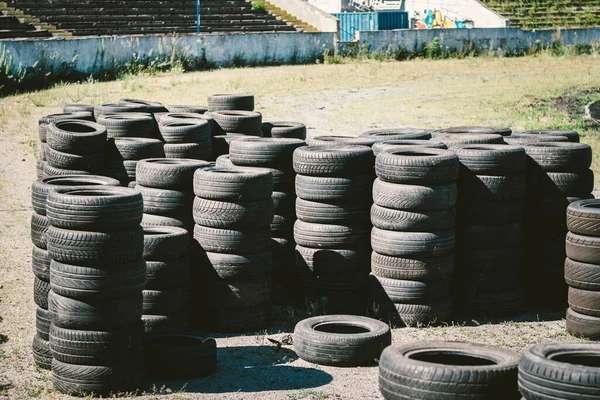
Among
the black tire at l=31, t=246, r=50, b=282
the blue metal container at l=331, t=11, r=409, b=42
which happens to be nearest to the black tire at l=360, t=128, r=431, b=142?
the black tire at l=31, t=246, r=50, b=282

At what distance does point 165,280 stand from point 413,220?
305 centimetres

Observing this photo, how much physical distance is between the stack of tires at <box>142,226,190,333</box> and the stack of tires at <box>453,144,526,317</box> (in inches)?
141

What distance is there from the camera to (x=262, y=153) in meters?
11.7

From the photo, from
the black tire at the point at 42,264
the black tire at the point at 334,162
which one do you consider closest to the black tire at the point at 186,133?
the black tire at the point at 334,162

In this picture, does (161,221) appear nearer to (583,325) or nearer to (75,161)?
(75,161)

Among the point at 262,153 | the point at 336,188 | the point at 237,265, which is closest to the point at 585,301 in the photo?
the point at 336,188

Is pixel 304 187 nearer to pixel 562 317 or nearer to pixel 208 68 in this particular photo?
pixel 562 317

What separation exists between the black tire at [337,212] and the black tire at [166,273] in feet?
6.00

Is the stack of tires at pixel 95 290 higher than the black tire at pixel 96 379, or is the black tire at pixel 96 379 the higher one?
the stack of tires at pixel 95 290

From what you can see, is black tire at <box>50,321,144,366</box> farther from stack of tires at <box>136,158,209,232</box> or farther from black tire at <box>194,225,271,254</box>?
stack of tires at <box>136,158,209,232</box>

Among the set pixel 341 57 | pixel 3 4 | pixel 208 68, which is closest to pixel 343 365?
pixel 208 68

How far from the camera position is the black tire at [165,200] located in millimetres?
11121

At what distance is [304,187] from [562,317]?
148 inches

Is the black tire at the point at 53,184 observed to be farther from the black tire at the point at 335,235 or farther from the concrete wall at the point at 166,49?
the concrete wall at the point at 166,49
